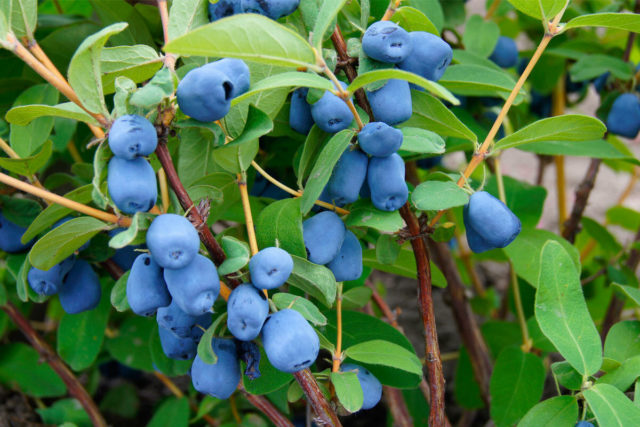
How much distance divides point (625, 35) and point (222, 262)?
1.37 m

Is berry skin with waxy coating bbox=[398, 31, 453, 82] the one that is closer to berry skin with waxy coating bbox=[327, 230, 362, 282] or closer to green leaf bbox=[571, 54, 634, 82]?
berry skin with waxy coating bbox=[327, 230, 362, 282]

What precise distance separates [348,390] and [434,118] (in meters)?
0.33

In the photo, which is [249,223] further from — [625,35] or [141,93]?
[625,35]

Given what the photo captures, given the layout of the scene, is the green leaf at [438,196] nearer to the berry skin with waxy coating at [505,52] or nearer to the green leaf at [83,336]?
the green leaf at [83,336]

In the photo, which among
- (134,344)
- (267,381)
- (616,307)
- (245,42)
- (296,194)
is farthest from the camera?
(616,307)

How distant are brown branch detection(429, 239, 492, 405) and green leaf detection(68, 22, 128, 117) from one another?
2.84 ft

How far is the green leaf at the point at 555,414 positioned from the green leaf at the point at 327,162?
1.23 ft

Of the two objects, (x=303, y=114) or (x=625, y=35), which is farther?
(x=625, y=35)

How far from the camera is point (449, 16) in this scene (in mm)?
1306

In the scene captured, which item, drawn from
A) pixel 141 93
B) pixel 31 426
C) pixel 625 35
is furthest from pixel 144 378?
pixel 625 35

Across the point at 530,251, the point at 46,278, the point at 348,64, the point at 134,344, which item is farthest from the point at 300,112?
the point at 134,344

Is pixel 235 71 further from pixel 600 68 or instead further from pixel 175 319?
pixel 600 68

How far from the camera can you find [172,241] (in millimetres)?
530

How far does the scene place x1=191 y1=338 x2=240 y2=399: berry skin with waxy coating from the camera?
656 mm
